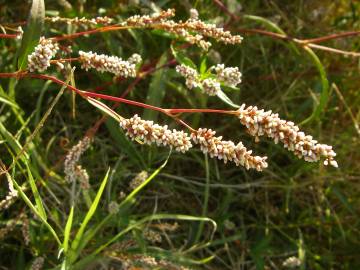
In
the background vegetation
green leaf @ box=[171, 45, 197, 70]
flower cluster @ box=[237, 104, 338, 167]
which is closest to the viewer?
flower cluster @ box=[237, 104, 338, 167]

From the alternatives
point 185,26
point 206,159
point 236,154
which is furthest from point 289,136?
point 206,159

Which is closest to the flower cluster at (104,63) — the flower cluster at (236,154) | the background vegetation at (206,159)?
the flower cluster at (236,154)

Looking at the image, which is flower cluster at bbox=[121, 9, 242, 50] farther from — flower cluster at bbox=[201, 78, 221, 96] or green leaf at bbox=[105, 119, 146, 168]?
green leaf at bbox=[105, 119, 146, 168]

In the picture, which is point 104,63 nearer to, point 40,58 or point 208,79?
point 40,58

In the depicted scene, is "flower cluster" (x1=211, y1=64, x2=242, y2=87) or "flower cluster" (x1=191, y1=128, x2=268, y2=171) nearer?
"flower cluster" (x1=191, y1=128, x2=268, y2=171)

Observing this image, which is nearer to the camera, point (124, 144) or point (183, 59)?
point (183, 59)

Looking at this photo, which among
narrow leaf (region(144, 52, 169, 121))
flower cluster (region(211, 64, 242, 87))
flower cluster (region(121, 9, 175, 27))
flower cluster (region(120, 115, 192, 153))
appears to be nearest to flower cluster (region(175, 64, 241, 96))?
flower cluster (region(211, 64, 242, 87))

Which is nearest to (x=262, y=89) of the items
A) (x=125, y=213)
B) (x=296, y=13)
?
(x=296, y=13)
